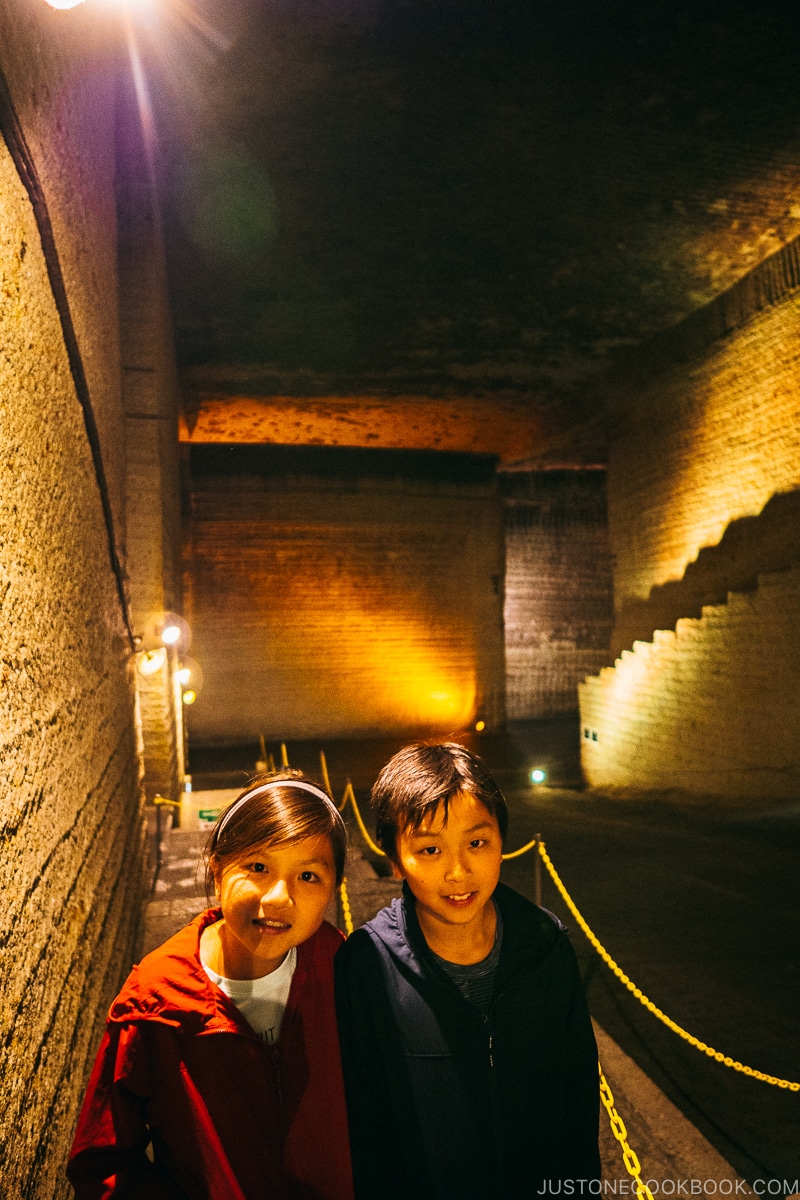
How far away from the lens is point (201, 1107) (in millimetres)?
1282

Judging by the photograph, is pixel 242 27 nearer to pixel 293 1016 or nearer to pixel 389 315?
pixel 389 315

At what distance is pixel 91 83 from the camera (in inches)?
136

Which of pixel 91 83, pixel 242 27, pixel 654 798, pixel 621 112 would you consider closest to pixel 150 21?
pixel 242 27

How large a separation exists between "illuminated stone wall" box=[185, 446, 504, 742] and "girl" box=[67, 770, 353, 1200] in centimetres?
1333

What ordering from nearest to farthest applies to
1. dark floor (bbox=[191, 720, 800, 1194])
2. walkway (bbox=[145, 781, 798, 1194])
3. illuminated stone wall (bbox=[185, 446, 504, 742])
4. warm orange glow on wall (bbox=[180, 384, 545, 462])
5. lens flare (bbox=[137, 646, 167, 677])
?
walkway (bbox=[145, 781, 798, 1194]) → dark floor (bbox=[191, 720, 800, 1194]) → lens flare (bbox=[137, 646, 167, 677]) → warm orange glow on wall (bbox=[180, 384, 545, 462]) → illuminated stone wall (bbox=[185, 446, 504, 742])

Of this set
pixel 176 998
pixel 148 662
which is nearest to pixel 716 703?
pixel 148 662

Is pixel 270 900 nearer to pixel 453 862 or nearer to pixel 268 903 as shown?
pixel 268 903

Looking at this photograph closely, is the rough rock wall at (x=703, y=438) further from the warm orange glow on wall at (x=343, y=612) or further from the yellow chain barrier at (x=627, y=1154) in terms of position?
the yellow chain barrier at (x=627, y=1154)

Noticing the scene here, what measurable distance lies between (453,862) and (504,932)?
10.3 inches

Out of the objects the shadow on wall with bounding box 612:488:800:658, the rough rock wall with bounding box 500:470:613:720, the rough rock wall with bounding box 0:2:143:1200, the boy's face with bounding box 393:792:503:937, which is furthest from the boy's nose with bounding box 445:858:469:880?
the rough rock wall with bounding box 500:470:613:720

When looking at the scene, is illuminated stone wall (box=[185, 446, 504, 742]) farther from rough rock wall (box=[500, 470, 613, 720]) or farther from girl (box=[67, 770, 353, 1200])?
girl (box=[67, 770, 353, 1200])

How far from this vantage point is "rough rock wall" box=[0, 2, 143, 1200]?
154 cm

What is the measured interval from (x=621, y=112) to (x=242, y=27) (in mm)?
3622

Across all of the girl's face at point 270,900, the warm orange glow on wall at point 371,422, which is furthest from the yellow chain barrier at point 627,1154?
the warm orange glow on wall at point 371,422
